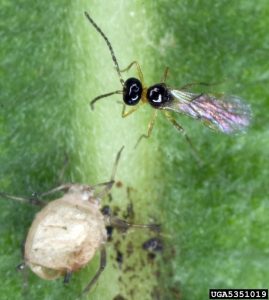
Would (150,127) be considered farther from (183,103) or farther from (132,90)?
(183,103)

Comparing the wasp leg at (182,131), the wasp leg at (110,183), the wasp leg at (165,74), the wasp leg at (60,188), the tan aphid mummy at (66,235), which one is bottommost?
the tan aphid mummy at (66,235)

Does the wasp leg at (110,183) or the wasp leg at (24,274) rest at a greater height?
the wasp leg at (110,183)

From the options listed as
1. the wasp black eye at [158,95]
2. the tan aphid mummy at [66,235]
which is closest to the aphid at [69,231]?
the tan aphid mummy at [66,235]

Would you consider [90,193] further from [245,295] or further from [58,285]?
[245,295]

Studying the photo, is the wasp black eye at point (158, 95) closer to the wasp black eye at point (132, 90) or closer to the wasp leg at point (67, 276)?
the wasp black eye at point (132, 90)

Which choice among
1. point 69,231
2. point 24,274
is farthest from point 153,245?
point 24,274

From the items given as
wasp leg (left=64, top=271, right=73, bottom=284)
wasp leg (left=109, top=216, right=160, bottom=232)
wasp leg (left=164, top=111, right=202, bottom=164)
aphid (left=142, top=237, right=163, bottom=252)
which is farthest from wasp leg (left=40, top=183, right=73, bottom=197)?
wasp leg (left=164, top=111, right=202, bottom=164)

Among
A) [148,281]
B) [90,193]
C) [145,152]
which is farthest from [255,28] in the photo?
[148,281]

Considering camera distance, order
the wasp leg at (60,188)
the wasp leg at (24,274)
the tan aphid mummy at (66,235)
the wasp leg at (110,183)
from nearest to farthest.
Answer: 1. the wasp leg at (24,274)
2. the tan aphid mummy at (66,235)
3. the wasp leg at (60,188)
4. the wasp leg at (110,183)
